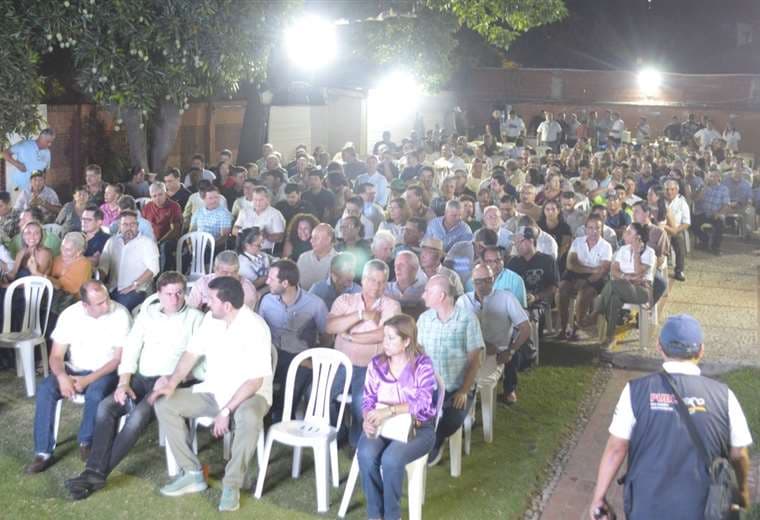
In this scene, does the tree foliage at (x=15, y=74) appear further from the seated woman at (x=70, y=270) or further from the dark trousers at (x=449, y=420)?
the dark trousers at (x=449, y=420)

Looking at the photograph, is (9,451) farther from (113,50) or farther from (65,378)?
(113,50)

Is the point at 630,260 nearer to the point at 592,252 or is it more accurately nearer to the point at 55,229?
the point at 592,252

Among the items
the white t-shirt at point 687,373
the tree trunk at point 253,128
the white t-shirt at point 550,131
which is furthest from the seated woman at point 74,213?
the white t-shirt at point 550,131

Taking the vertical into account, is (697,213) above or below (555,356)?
above

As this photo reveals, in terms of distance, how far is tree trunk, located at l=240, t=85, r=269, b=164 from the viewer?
17969 mm

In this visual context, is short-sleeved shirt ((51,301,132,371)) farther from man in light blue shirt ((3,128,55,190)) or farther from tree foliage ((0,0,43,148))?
man in light blue shirt ((3,128,55,190))

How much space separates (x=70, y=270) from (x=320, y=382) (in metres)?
3.12

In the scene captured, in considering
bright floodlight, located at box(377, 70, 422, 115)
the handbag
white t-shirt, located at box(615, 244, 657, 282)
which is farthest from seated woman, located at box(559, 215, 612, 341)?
bright floodlight, located at box(377, 70, 422, 115)

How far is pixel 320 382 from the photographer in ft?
21.1

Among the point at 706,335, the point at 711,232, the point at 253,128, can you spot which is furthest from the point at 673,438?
the point at 253,128

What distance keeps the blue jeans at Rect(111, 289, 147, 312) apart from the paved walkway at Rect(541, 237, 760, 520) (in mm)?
4061

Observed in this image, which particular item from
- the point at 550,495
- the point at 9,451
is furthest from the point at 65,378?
the point at 550,495

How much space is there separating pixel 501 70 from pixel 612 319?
958 inches

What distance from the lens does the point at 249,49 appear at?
1127cm
